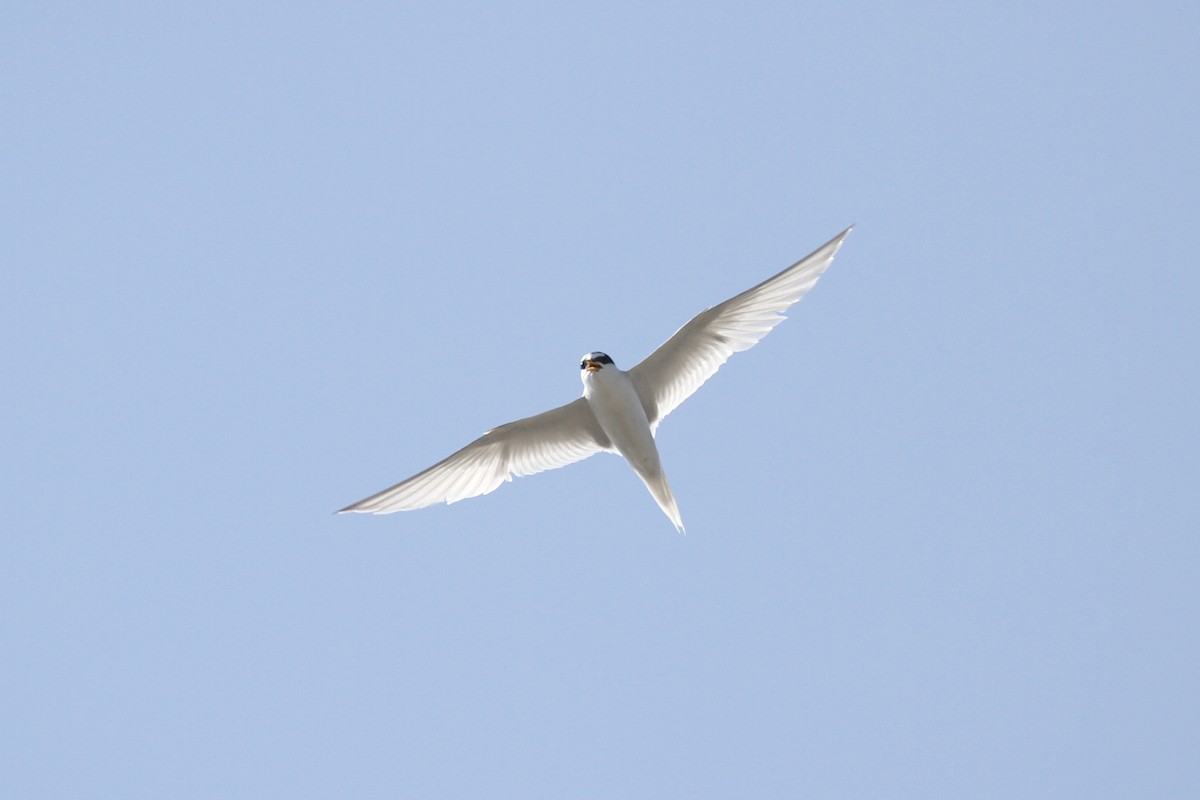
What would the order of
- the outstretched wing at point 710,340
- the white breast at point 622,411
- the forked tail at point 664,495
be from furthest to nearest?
the forked tail at point 664,495 → the white breast at point 622,411 → the outstretched wing at point 710,340

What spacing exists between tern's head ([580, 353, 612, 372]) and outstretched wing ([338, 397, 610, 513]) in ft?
2.03

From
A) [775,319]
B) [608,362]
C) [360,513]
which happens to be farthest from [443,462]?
[775,319]

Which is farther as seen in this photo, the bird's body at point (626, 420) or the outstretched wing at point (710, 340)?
the bird's body at point (626, 420)

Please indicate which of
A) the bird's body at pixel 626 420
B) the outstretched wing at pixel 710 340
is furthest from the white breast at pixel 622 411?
the outstretched wing at pixel 710 340

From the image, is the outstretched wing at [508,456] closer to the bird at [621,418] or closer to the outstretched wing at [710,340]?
the bird at [621,418]

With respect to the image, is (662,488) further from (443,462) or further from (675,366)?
(443,462)

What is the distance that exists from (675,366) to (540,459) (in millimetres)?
1993

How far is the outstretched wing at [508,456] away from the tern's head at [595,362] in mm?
620

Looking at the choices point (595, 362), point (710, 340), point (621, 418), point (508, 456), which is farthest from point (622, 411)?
point (508, 456)

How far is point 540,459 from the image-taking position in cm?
→ 1495

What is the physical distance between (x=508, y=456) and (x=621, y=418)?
69.2 inches

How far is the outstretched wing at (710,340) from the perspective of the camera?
13586 millimetres

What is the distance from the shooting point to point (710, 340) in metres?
14.3

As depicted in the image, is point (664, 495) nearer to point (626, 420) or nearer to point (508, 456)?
point (626, 420)
